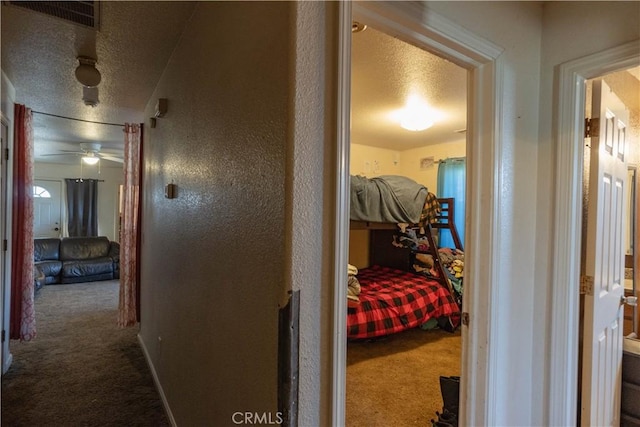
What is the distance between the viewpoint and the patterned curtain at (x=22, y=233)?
256 centimetres

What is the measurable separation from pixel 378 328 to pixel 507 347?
1.65 m

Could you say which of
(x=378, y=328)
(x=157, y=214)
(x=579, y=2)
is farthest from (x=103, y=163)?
(x=579, y=2)

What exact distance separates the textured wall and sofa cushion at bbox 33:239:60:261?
16.2 feet

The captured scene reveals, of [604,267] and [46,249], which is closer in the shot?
[604,267]

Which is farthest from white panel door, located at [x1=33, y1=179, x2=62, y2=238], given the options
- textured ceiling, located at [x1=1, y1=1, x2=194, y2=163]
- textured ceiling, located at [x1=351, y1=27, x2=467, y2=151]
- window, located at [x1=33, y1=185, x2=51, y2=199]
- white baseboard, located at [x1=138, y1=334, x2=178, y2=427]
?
textured ceiling, located at [x1=351, y1=27, x2=467, y2=151]

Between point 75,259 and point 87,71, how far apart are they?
15.9ft

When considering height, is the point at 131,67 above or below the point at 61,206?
above

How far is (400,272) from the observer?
3986mm

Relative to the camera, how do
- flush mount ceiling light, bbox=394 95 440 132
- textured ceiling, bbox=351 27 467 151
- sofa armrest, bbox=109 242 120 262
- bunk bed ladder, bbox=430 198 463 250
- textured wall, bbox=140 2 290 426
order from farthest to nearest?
sofa armrest, bbox=109 242 120 262
bunk bed ladder, bbox=430 198 463 250
flush mount ceiling light, bbox=394 95 440 132
textured ceiling, bbox=351 27 467 151
textured wall, bbox=140 2 290 426

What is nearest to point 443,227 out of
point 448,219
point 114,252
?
point 448,219

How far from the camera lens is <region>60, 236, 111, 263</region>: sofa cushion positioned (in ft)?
18.5

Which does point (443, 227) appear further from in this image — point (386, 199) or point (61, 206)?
point (61, 206)

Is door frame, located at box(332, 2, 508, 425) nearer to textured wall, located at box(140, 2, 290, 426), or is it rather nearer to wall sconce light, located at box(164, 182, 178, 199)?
textured wall, located at box(140, 2, 290, 426)

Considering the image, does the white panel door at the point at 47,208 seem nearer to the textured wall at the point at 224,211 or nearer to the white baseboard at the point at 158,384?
the white baseboard at the point at 158,384
